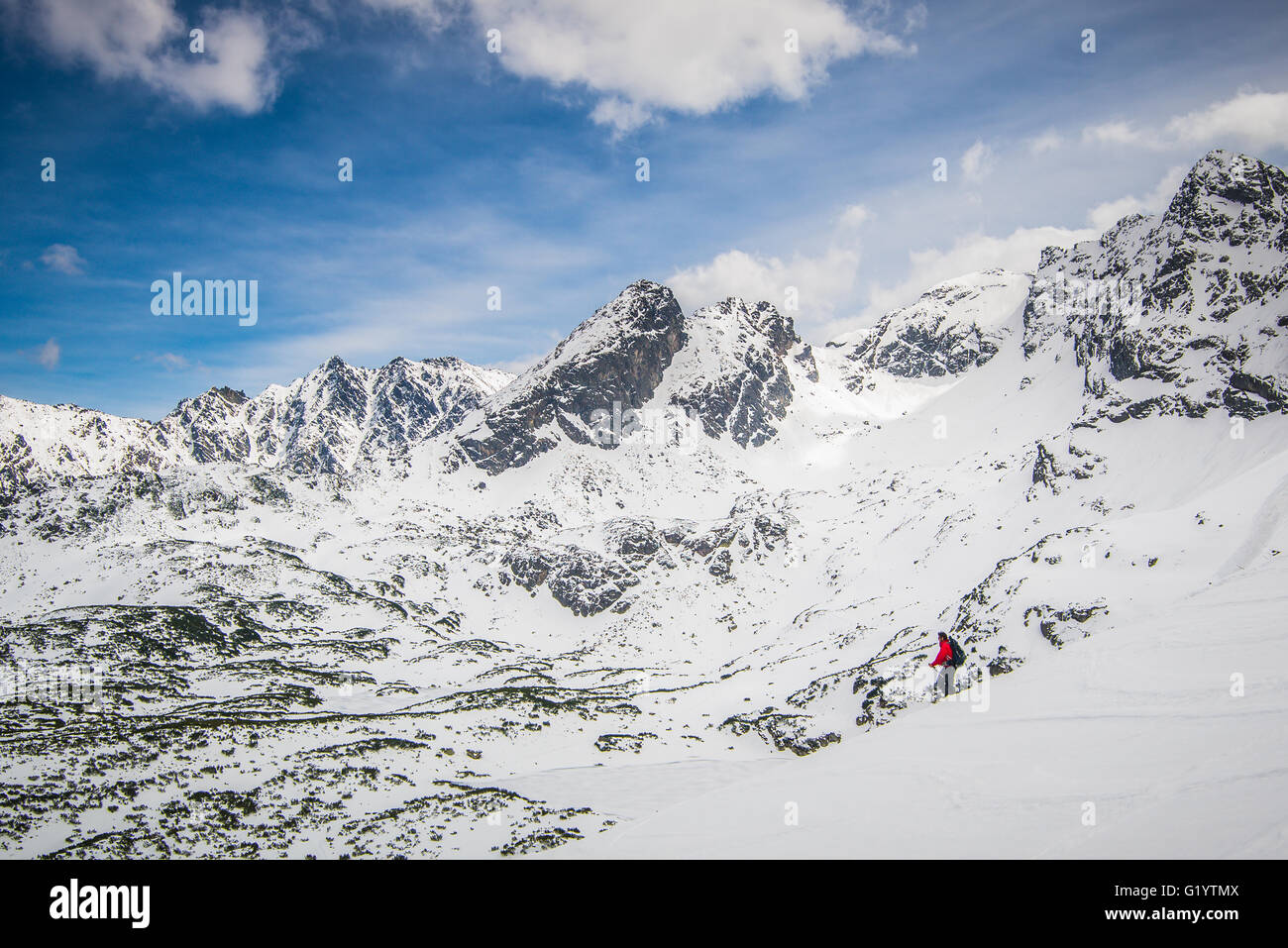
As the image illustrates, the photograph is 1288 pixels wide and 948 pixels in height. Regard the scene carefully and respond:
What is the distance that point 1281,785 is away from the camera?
31.9 feet

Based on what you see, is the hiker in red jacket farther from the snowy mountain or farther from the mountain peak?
the mountain peak

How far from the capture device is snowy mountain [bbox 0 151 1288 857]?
14.4m

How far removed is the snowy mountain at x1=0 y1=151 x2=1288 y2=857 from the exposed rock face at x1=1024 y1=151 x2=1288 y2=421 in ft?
2.47

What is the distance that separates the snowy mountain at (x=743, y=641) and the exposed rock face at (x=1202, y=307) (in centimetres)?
75

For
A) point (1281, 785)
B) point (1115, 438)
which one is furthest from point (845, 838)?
point (1115, 438)

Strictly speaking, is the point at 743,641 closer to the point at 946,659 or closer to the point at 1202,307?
the point at 946,659

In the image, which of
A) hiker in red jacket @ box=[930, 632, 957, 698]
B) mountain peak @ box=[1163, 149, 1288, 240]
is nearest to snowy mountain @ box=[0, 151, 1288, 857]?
mountain peak @ box=[1163, 149, 1288, 240]

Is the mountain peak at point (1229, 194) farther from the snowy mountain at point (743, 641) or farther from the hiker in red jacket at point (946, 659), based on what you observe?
the hiker in red jacket at point (946, 659)

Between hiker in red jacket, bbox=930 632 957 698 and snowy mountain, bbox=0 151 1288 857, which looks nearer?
snowy mountain, bbox=0 151 1288 857

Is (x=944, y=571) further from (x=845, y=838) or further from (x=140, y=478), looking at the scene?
(x=140, y=478)

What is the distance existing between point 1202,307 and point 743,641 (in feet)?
396

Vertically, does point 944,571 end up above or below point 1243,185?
below
